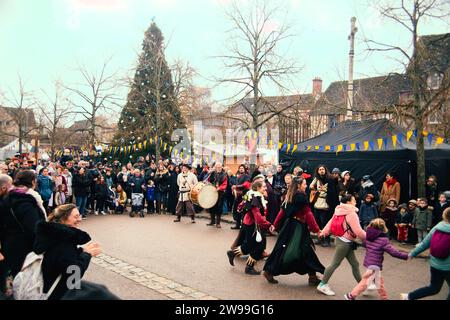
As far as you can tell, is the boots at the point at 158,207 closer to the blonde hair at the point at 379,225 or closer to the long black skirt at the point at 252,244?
the long black skirt at the point at 252,244

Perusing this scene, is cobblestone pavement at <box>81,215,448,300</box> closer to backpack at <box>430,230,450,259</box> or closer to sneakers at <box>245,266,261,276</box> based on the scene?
sneakers at <box>245,266,261,276</box>

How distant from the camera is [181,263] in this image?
7977 millimetres

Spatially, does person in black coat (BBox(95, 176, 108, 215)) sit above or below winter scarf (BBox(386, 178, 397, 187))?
below

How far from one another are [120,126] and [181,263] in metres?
21.9

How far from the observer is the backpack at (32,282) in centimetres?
347

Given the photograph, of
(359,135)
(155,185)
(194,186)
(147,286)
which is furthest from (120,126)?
(147,286)

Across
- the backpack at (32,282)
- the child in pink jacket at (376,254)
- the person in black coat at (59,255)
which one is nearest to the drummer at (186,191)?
the child in pink jacket at (376,254)

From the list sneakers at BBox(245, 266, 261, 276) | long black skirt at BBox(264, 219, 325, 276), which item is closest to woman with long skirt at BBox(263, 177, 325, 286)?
long black skirt at BBox(264, 219, 325, 276)

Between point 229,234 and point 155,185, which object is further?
point 155,185

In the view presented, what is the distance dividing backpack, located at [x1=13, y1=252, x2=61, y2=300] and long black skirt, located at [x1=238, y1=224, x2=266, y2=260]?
4.45 meters

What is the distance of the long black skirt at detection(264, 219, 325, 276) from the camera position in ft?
21.6

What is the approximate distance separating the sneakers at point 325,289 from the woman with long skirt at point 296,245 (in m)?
0.28
